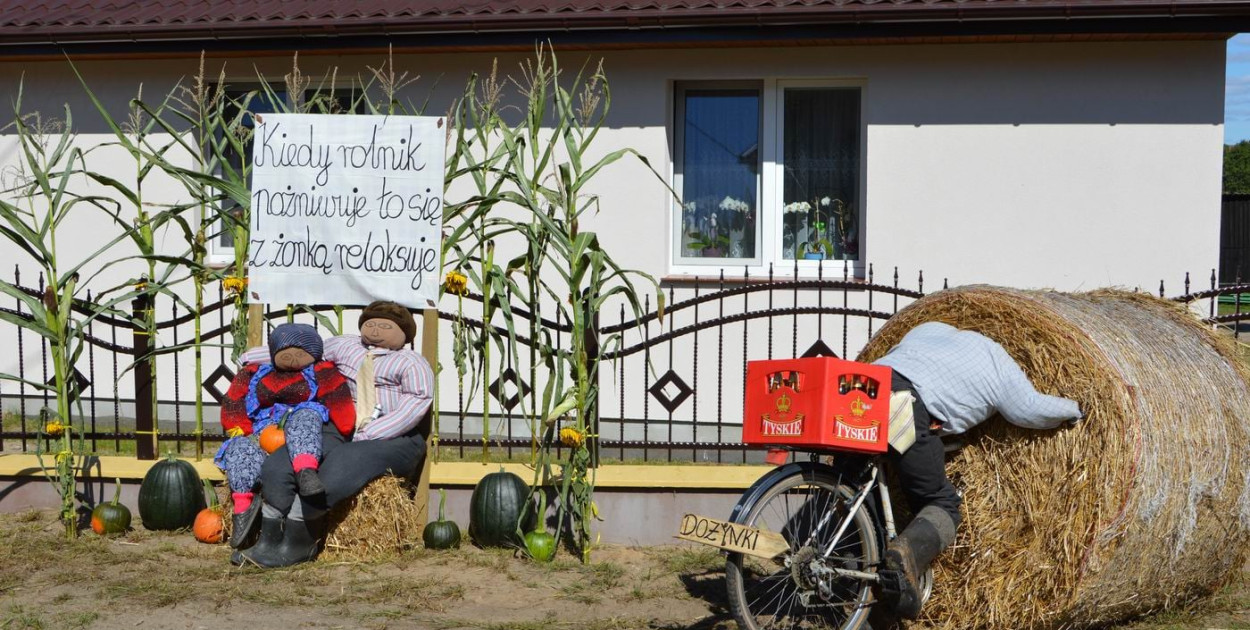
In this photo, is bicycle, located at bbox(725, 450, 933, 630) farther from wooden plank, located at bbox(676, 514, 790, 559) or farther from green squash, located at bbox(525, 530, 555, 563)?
green squash, located at bbox(525, 530, 555, 563)

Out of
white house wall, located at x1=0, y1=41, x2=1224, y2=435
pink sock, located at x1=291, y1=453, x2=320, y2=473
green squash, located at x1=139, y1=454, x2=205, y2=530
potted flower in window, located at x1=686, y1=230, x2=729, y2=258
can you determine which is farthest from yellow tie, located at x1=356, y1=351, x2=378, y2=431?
potted flower in window, located at x1=686, y1=230, x2=729, y2=258

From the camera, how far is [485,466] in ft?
20.4

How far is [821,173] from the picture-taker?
8930 mm

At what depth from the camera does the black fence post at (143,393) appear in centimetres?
634

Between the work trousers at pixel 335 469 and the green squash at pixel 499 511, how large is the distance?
458 millimetres

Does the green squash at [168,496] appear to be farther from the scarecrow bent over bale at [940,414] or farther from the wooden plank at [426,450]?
the scarecrow bent over bale at [940,414]

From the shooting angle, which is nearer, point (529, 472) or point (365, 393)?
point (365, 393)

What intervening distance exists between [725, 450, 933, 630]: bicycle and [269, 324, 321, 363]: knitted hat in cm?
221

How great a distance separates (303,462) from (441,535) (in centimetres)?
83

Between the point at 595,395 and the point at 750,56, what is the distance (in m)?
3.86

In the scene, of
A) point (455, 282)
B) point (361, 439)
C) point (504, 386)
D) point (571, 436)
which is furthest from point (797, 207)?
point (361, 439)

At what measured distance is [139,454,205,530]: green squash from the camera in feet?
19.5

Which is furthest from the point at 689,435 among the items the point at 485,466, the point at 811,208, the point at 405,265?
the point at 405,265

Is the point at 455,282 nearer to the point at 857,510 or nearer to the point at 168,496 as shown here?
the point at 168,496
